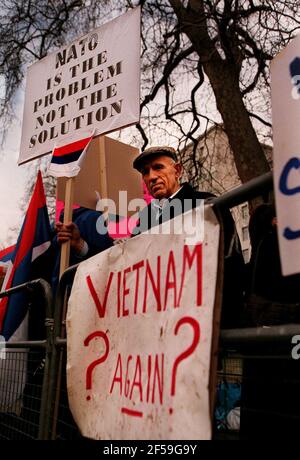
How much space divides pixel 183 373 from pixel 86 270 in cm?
Result: 81

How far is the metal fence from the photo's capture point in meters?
1.45

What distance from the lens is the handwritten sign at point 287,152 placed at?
126cm

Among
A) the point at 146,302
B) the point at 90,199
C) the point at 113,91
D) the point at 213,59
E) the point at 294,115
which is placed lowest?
the point at 146,302

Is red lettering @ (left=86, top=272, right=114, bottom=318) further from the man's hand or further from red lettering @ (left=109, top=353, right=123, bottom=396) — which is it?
the man's hand

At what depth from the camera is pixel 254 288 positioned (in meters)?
1.74

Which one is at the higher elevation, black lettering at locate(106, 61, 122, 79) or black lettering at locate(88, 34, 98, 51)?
black lettering at locate(88, 34, 98, 51)

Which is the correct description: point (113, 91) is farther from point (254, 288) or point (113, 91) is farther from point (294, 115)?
point (294, 115)

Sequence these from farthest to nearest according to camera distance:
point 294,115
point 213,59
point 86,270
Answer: point 213,59 → point 86,270 → point 294,115

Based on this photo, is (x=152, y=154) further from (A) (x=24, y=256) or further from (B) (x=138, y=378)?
(B) (x=138, y=378)

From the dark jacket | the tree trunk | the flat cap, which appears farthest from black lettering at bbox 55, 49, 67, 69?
the tree trunk

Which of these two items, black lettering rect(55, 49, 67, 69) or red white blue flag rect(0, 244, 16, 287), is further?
red white blue flag rect(0, 244, 16, 287)

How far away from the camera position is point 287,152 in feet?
4.30

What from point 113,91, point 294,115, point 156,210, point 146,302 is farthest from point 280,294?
point 113,91

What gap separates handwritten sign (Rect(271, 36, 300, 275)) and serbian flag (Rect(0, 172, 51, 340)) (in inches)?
76.5
